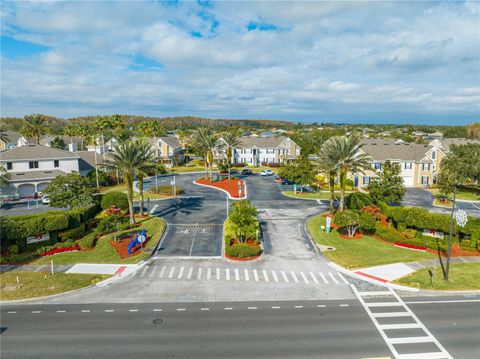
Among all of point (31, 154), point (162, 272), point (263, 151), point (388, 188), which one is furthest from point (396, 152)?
point (31, 154)

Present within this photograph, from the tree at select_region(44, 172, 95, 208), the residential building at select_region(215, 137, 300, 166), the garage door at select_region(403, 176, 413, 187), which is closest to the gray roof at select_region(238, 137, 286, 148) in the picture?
the residential building at select_region(215, 137, 300, 166)

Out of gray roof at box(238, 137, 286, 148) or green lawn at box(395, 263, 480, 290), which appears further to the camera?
gray roof at box(238, 137, 286, 148)

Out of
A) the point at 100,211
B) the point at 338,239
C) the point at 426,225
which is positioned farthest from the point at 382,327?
the point at 100,211

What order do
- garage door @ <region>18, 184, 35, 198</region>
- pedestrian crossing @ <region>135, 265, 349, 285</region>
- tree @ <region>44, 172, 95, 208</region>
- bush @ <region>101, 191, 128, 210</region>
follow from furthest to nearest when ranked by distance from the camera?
1. garage door @ <region>18, 184, 35, 198</region>
2. bush @ <region>101, 191, 128, 210</region>
3. tree @ <region>44, 172, 95, 208</region>
4. pedestrian crossing @ <region>135, 265, 349, 285</region>

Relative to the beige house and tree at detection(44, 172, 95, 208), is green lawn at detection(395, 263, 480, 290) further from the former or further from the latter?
the beige house

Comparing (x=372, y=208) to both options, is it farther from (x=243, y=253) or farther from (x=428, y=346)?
(x=428, y=346)

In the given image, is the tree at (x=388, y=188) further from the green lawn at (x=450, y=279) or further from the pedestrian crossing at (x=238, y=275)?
the pedestrian crossing at (x=238, y=275)

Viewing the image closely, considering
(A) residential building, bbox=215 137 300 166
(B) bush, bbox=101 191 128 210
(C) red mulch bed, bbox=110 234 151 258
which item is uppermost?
(A) residential building, bbox=215 137 300 166
